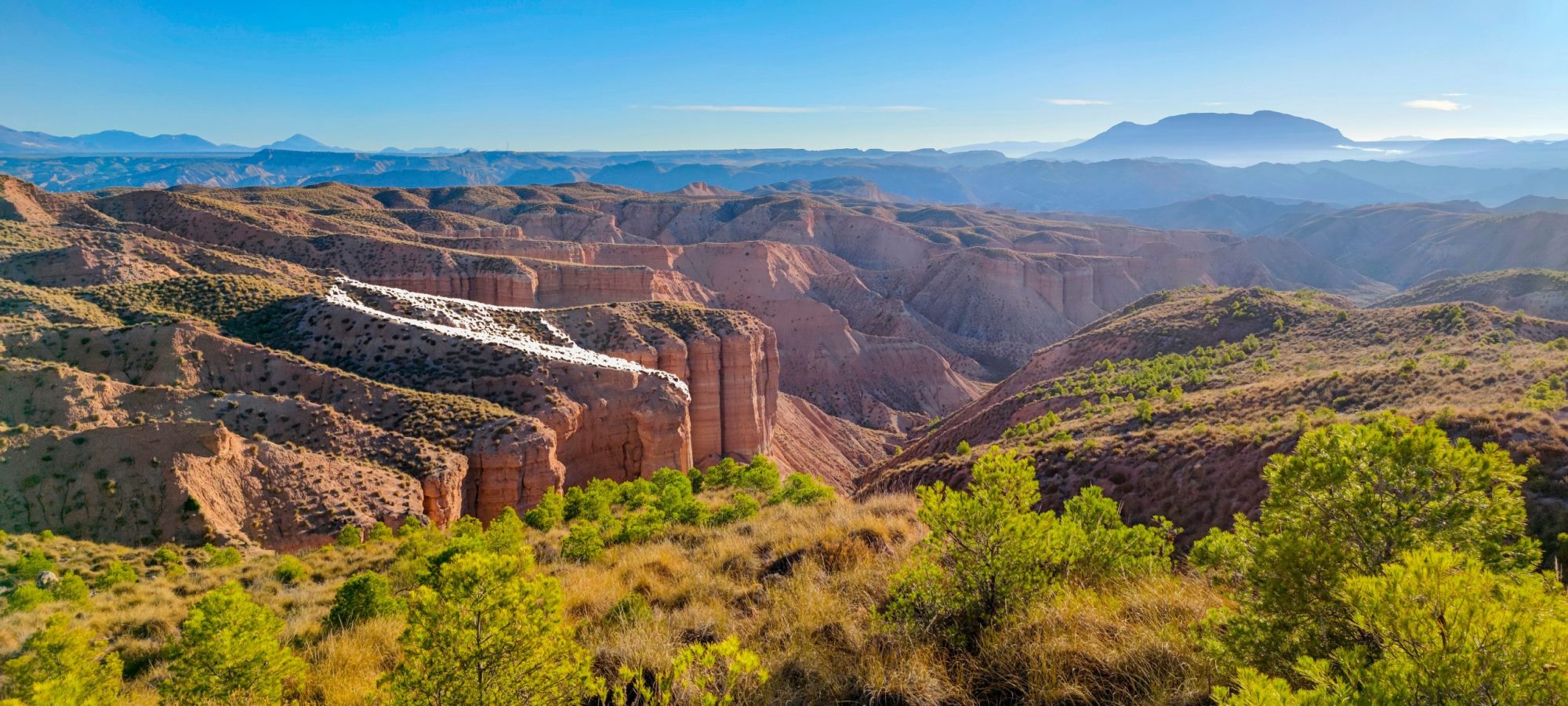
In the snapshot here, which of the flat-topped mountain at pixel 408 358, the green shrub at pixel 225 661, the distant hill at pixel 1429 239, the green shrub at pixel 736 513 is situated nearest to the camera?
the green shrub at pixel 225 661

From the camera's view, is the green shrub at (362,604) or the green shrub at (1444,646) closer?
the green shrub at (1444,646)

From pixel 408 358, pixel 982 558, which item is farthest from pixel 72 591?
pixel 982 558

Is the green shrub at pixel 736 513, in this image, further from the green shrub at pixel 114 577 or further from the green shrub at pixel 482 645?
the green shrub at pixel 114 577

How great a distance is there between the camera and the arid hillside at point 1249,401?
58.9ft

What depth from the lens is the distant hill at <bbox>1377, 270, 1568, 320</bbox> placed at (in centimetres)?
6594

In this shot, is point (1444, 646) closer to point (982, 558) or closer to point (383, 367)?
point (982, 558)

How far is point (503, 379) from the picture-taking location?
2972 cm

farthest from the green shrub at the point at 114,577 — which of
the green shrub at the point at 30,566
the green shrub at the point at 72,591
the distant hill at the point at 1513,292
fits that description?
the distant hill at the point at 1513,292

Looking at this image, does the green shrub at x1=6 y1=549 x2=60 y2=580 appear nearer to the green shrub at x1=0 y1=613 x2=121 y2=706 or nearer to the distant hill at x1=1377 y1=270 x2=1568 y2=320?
the green shrub at x1=0 y1=613 x2=121 y2=706

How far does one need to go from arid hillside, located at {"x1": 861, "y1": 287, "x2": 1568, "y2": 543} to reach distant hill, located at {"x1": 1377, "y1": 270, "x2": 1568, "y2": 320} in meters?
34.9

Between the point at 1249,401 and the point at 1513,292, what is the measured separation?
73.1 metres

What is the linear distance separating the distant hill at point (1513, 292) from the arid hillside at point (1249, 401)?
34884 millimetres

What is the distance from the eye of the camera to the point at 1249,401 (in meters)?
25.4

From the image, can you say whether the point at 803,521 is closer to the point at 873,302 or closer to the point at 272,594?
the point at 272,594
